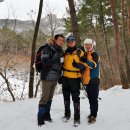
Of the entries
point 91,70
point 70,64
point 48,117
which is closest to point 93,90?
point 91,70

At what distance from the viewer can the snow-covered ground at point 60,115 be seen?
6320mm

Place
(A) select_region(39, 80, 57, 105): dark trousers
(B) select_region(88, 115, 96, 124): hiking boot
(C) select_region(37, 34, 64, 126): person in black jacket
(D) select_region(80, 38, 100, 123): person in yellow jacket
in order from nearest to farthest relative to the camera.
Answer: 1. (C) select_region(37, 34, 64, 126): person in black jacket
2. (A) select_region(39, 80, 57, 105): dark trousers
3. (D) select_region(80, 38, 100, 123): person in yellow jacket
4. (B) select_region(88, 115, 96, 124): hiking boot

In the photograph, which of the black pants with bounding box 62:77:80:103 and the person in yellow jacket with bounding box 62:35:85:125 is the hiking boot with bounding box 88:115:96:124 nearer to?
the person in yellow jacket with bounding box 62:35:85:125

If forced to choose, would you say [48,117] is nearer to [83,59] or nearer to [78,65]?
[78,65]

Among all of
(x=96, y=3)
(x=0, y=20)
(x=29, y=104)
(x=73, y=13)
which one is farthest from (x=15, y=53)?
(x=29, y=104)

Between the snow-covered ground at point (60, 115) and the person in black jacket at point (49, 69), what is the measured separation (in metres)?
0.42

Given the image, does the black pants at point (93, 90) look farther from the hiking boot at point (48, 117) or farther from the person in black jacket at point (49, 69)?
the hiking boot at point (48, 117)

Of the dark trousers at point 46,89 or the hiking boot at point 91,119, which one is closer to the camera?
the dark trousers at point 46,89

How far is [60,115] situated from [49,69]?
4.52 ft

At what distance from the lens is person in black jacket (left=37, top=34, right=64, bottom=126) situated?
6098mm

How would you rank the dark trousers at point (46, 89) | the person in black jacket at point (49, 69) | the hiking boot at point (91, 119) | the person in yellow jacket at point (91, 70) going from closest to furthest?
1. the person in black jacket at point (49, 69)
2. the dark trousers at point (46, 89)
3. the person in yellow jacket at point (91, 70)
4. the hiking boot at point (91, 119)

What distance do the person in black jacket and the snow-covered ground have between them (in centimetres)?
42

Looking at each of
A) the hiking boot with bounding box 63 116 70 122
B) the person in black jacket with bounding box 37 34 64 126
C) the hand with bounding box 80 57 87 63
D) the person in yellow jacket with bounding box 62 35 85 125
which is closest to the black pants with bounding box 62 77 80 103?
the person in yellow jacket with bounding box 62 35 85 125

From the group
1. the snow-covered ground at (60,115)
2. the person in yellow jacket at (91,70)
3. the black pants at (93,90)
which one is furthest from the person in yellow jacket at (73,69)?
the snow-covered ground at (60,115)
